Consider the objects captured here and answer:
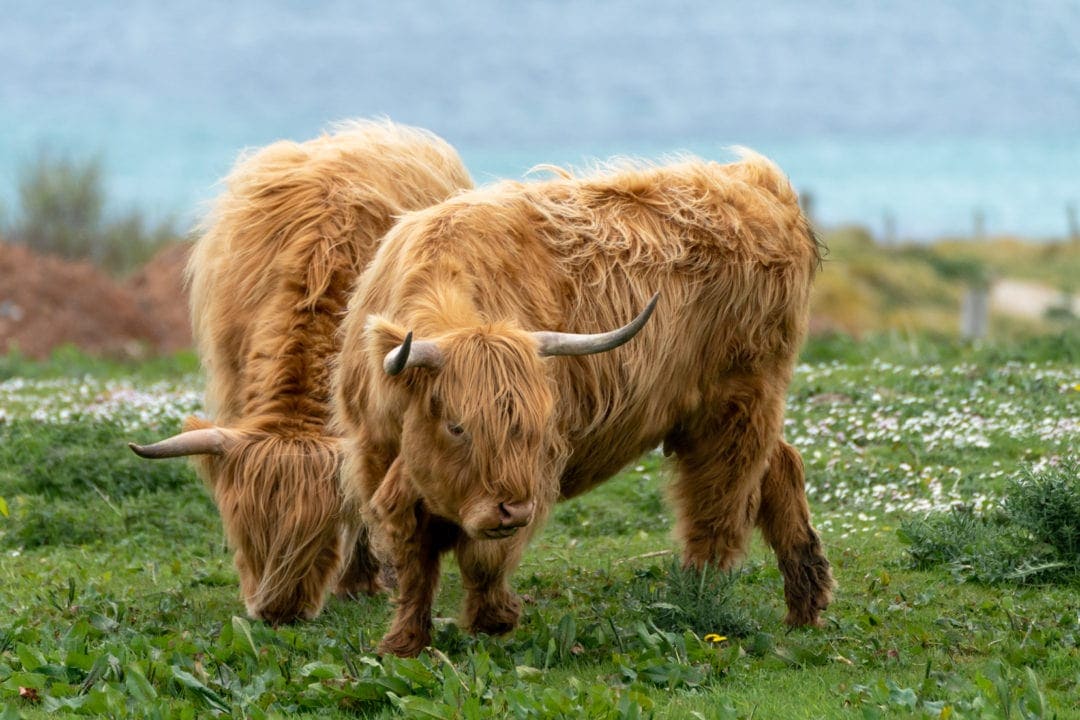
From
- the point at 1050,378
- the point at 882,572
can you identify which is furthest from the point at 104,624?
the point at 1050,378

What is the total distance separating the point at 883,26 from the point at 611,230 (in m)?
75.6

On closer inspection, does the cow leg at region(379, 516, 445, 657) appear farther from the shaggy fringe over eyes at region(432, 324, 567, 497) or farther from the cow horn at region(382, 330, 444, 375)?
the cow horn at region(382, 330, 444, 375)

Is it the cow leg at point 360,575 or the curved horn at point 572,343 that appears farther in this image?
the cow leg at point 360,575

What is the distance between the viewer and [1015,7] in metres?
74.4

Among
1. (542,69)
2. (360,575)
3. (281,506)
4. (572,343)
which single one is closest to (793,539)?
(572,343)

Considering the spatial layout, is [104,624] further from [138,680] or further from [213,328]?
[213,328]

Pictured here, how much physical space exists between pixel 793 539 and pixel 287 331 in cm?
265

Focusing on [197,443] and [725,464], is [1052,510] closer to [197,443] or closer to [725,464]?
[725,464]

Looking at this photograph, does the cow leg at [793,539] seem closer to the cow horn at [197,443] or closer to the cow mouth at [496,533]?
the cow mouth at [496,533]

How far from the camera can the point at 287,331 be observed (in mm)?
7305

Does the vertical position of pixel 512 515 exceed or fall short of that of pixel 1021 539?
it exceeds it

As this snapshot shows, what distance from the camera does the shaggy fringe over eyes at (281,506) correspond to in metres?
6.75

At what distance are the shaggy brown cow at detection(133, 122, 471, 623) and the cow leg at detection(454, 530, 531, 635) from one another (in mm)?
943

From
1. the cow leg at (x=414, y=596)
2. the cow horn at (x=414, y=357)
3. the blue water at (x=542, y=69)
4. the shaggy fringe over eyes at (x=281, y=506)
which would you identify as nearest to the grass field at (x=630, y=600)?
the cow leg at (x=414, y=596)
